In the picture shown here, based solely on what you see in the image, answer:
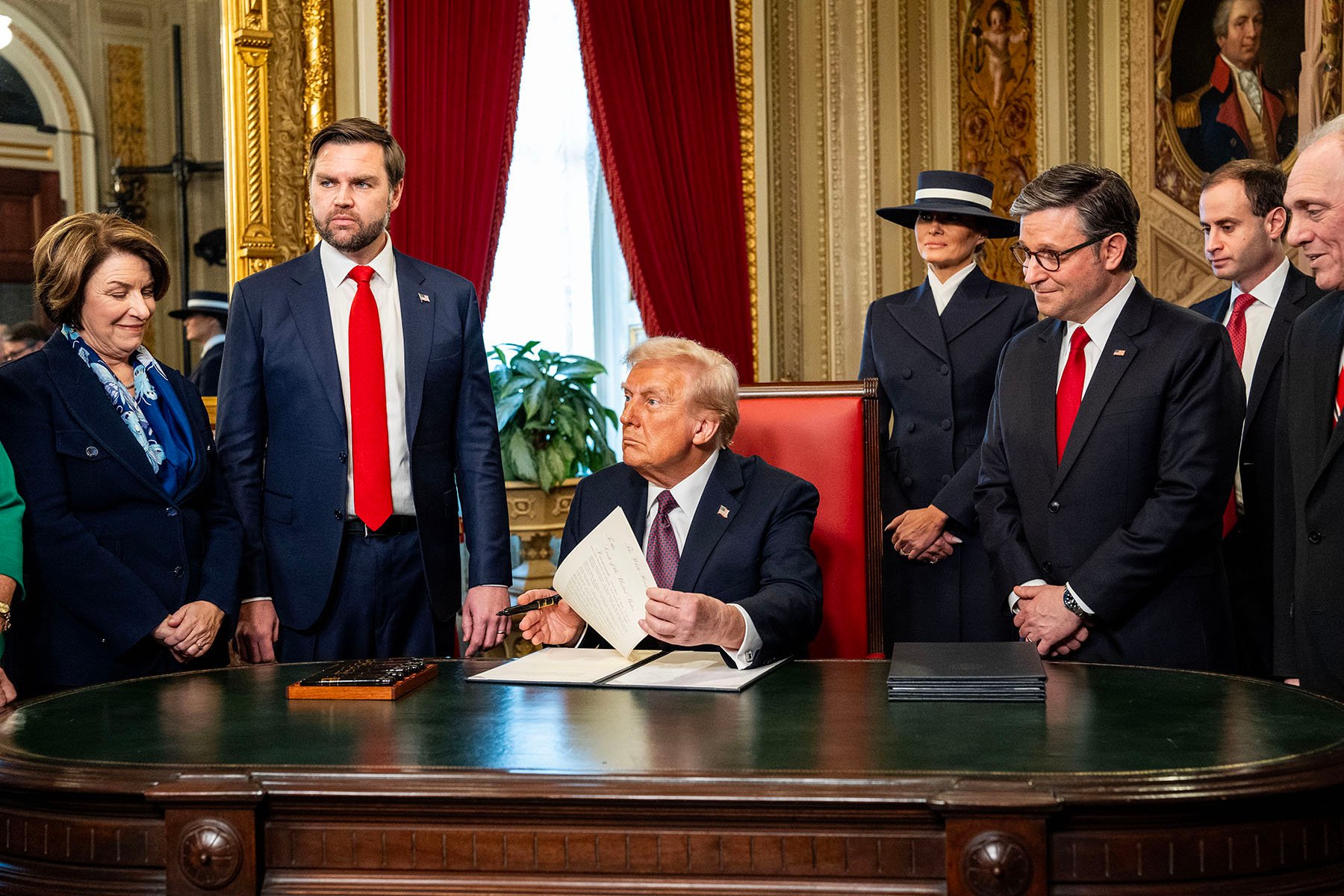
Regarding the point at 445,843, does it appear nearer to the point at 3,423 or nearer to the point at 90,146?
the point at 3,423

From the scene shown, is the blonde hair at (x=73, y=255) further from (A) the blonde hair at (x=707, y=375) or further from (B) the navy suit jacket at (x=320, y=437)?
(A) the blonde hair at (x=707, y=375)

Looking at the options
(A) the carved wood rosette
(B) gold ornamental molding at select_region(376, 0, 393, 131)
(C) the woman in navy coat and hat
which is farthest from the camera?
(A) the carved wood rosette

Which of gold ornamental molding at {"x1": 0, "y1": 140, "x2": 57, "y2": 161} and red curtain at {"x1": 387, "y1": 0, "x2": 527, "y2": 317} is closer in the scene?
gold ornamental molding at {"x1": 0, "y1": 140, "x2": 57, "y2": 161}

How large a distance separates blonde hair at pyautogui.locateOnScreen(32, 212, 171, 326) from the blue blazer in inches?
3.7

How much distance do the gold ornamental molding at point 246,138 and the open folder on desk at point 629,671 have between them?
3.26 m

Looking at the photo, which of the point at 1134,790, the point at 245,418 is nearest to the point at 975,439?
the point at 245,418

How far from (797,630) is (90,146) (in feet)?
12.5

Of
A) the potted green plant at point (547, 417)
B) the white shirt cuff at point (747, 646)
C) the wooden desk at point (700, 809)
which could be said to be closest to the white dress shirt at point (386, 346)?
the white shirt cuff at point (747, 646)

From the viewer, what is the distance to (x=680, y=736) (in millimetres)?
1896

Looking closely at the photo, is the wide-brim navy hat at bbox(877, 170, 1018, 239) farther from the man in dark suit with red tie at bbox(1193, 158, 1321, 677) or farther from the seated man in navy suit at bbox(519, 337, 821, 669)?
the seated man in navy suit at bbox(519, 337, 821, 669)

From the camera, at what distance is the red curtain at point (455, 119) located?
5.84 metres

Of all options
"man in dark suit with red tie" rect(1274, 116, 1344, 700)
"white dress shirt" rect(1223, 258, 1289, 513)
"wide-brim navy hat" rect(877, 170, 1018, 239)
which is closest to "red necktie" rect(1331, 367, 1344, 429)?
"man in dark suit with red tie" rect(1274, 116, 1344, 700)

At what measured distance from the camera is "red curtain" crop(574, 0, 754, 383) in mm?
6422

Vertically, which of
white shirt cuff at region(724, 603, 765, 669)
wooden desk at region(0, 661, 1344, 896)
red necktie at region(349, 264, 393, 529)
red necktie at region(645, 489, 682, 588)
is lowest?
wooden desk at region(0, 661, 1344, 896)
